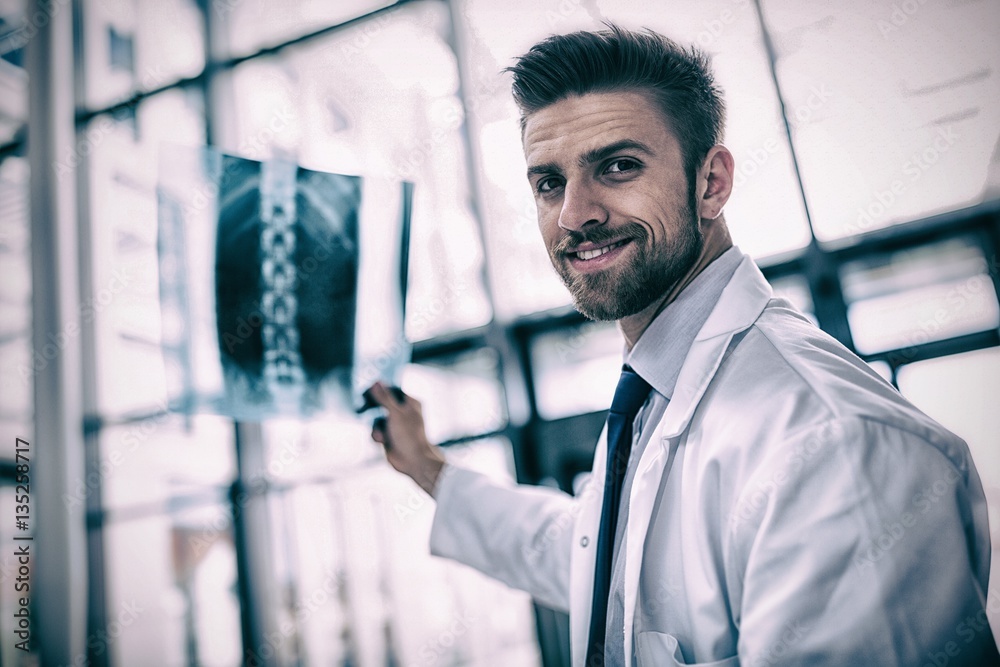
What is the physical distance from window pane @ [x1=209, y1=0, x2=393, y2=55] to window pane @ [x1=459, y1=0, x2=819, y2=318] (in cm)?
68

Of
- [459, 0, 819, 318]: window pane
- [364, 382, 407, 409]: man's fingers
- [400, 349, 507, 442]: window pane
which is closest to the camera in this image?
[364, 382, 407, 409]: man's fingers

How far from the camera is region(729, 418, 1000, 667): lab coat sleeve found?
692 millimetres

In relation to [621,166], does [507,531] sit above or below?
below

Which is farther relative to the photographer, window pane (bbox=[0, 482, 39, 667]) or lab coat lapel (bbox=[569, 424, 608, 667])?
window pane (bbox=[0, 482, 39, 667])

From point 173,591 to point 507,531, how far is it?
2.42 m

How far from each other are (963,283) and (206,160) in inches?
89.0

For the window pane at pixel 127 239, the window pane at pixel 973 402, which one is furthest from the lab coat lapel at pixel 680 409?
the window pane at pixel 127 239

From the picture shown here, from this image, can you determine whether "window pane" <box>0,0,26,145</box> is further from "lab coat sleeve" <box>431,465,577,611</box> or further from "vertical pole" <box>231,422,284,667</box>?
"lab coat sleeve" <box>431,465,577,611</box>

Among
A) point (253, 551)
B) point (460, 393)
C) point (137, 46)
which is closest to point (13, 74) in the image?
point (137, 46)

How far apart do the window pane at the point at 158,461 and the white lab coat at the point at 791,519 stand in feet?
8.13

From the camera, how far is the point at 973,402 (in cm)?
200

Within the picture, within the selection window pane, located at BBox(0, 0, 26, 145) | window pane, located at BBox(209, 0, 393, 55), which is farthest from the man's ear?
window pane, located at BBox(0, 0, 26, 145)

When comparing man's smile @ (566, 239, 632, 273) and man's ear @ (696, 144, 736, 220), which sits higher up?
man's ear @ (696, 144, 736, 220)

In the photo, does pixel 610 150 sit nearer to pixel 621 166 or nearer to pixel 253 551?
pixel 621 166
